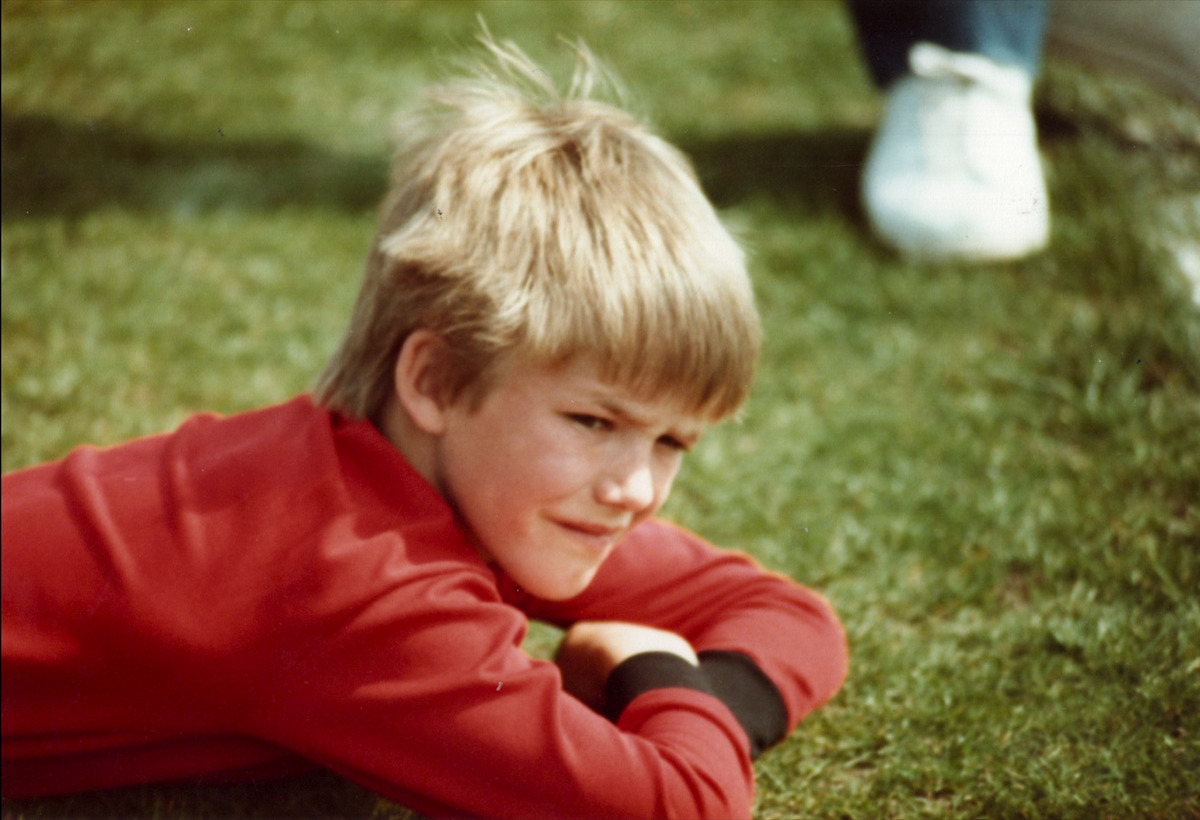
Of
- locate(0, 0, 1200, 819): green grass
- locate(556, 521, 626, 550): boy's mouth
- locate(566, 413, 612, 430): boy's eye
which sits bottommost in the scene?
locate(0, 0, 1200, 819): green grass

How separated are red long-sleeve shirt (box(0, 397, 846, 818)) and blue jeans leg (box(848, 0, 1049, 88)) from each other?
8.65ft

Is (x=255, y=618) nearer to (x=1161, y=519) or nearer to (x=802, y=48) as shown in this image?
(x=1161, y=519)

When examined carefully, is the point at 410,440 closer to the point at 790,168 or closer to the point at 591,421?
the point at 591,421

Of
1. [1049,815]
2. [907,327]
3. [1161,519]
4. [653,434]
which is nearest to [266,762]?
[653,434]

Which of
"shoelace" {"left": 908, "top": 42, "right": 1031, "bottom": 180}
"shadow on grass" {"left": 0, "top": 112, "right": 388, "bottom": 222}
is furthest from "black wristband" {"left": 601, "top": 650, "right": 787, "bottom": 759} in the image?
"shadow on grass" {"left": 0, "top": 112, "right": 388, "bottom": 222}

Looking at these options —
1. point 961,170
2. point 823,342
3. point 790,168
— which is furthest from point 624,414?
point 790,168

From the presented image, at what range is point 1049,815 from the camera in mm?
1955

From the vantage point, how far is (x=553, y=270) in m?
1.82

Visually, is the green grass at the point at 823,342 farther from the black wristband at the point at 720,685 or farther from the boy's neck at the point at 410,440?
the boy's neck at the point at 410,440

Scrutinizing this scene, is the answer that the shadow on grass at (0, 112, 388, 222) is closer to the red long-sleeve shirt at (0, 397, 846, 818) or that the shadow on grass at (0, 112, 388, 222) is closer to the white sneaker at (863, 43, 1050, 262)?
the white sneaker at (863, 43, 1050, 262)

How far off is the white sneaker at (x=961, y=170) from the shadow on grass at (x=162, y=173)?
Answer: 160 centimetres

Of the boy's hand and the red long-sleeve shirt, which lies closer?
the red long-sleeve shirt

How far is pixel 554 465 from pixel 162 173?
2.89m

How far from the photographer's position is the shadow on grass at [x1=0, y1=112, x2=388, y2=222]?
3.99 meters
